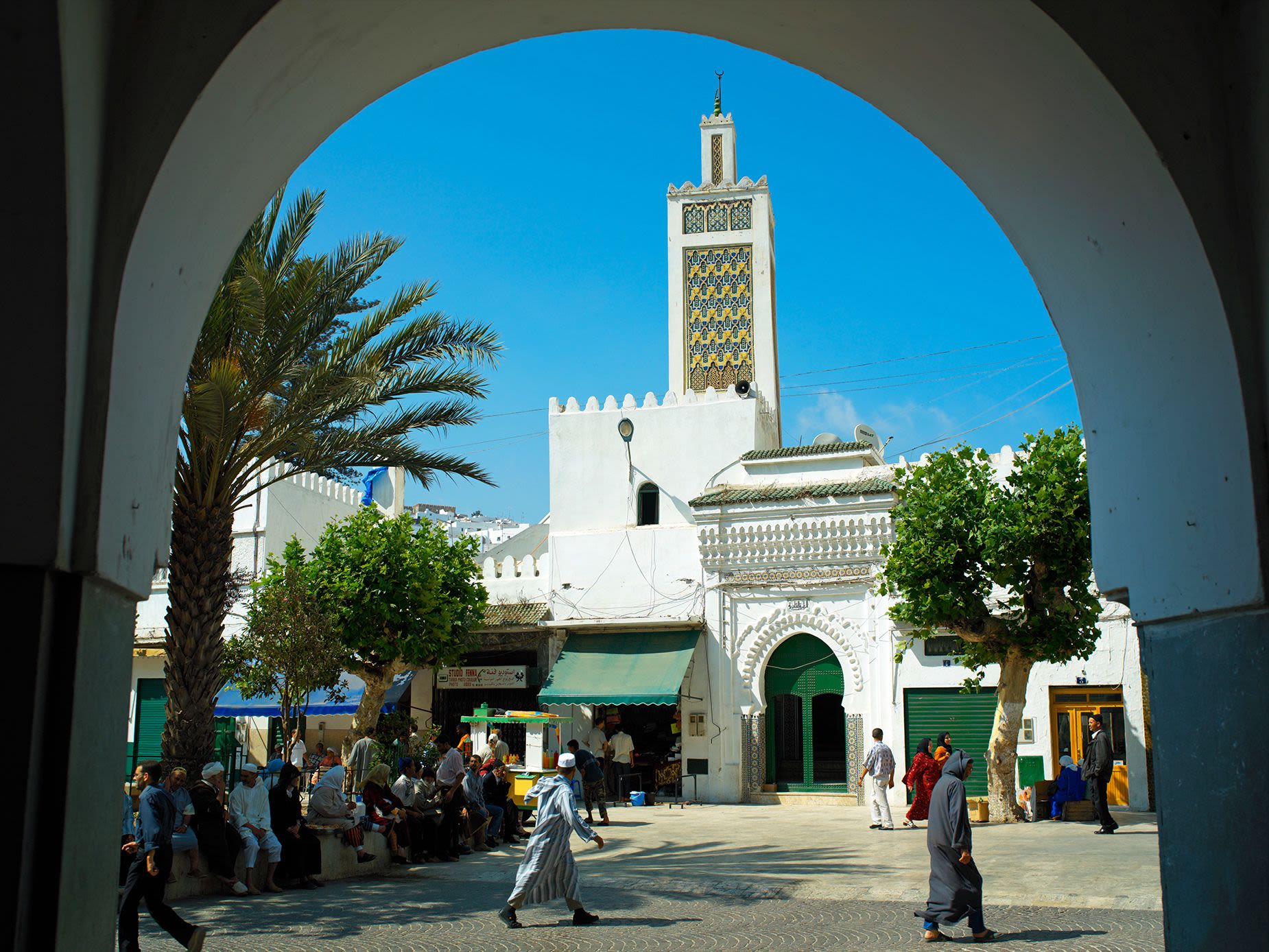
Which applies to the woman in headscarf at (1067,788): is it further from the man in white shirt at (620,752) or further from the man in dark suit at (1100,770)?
the man in white shirt at (620,752)

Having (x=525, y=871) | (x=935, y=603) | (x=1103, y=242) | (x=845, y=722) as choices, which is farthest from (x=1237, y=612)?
(x=845, y=722)

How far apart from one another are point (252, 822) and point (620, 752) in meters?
12.0

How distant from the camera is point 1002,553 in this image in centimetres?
1634

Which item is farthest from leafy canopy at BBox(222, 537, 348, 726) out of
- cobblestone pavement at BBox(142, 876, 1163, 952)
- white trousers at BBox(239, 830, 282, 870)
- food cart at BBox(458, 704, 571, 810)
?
cobblestone pavement at BBox(142, 876, 1163, 952)

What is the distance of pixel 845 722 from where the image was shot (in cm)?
2266

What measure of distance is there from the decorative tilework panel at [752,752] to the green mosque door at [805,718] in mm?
195

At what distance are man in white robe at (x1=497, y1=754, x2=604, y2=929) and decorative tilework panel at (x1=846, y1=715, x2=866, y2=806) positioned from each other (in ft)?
42.5

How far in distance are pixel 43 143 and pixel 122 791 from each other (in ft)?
5.33

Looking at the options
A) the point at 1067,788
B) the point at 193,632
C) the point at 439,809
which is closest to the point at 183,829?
the point at 193,632

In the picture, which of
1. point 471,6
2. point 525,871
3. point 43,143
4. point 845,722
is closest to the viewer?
point 43,143

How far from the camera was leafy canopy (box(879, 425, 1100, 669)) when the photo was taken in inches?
642

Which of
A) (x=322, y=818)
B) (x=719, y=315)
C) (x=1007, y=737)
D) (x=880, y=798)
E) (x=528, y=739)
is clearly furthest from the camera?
(x=719, y=315)

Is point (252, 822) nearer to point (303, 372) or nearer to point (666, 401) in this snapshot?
point (303, 372)

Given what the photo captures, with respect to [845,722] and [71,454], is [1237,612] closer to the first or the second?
[71,454]
